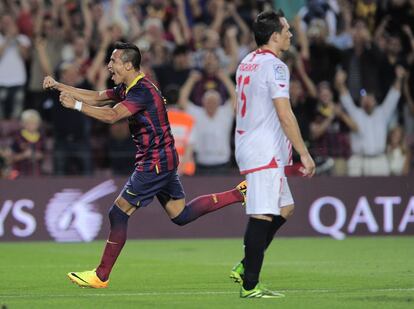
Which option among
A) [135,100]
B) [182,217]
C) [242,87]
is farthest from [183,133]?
[242,87]

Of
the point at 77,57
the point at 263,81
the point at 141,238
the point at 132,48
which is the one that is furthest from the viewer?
the point at 77,57

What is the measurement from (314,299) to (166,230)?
8.65 meters

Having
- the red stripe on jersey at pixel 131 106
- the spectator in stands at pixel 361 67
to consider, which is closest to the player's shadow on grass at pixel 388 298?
the red stripe on jersey at pixel 131 106

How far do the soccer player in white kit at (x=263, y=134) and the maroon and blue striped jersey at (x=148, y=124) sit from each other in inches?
51.6

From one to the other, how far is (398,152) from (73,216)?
5.52 meters

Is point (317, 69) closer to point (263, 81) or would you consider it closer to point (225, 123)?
point (225, 123)

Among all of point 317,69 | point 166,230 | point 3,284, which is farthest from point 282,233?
point 3,284

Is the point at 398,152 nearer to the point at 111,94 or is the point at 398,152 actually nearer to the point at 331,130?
the point at 331,130

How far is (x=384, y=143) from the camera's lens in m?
18.7

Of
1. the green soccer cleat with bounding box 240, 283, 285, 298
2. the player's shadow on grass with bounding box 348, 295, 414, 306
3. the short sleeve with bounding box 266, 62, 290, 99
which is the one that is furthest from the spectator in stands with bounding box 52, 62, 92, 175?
the player's shadow on grass with bounding box 348, 295, 414, 306

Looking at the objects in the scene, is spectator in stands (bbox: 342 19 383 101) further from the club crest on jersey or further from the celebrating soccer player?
the club crest on jersey

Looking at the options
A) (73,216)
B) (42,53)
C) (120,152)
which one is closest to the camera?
(73,216)

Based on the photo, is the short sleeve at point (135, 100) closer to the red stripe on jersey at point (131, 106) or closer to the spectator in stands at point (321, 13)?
the red stripe on jersey at point (131, 106)

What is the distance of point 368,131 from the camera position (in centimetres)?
1877
